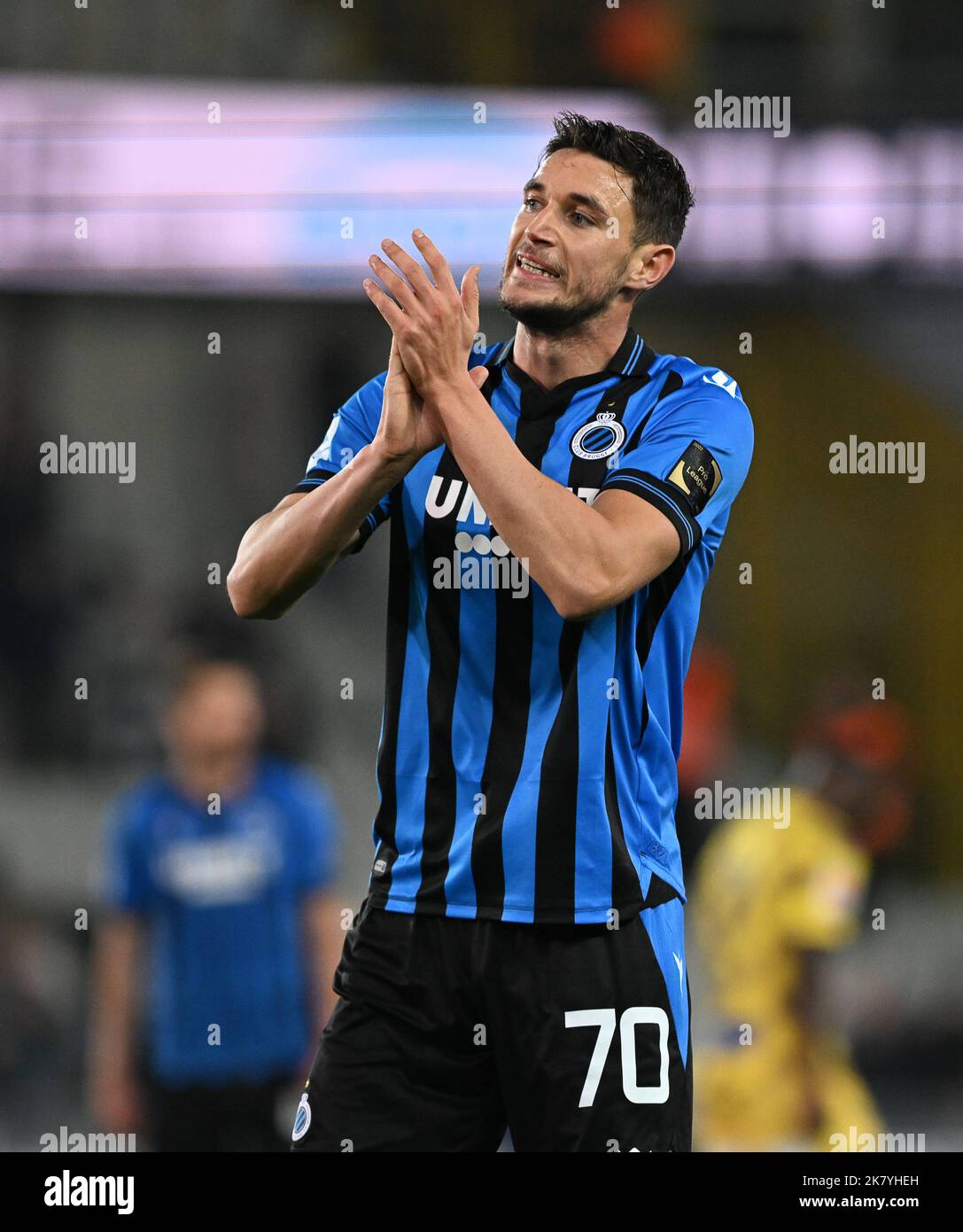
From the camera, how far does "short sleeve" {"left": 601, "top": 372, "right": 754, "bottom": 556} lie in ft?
7.73

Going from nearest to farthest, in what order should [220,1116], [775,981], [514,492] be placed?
[514,492], [220,1116], [775,981]

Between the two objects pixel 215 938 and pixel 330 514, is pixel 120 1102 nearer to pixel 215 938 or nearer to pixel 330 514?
pixel 215 938

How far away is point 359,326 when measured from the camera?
9.21 m

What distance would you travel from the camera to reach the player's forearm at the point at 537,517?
2.20 metres

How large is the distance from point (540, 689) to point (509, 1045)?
52 cm

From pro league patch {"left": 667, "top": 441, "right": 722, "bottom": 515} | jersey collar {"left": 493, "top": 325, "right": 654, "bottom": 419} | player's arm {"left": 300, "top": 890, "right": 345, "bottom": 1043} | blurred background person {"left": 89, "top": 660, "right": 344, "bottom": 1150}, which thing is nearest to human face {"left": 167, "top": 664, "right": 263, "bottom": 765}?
blurred background person {"left": 89, "top": 660, "right": 344, "bottom": 1150}

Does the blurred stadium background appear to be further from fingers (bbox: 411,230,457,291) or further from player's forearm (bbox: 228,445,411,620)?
fingers (bbox: 411,230,457,291)

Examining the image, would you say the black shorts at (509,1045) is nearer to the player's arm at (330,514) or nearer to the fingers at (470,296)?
the player's arm at (330,514)

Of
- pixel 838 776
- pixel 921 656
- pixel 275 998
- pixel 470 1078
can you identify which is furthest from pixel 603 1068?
pixel 921 656

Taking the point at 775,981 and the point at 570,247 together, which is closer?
the point at 570,247

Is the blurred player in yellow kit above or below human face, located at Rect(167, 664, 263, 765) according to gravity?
below

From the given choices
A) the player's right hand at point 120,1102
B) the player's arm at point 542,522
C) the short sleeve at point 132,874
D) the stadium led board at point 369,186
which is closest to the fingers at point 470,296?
the player's arm at point 542,522

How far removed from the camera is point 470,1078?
2.33 metres

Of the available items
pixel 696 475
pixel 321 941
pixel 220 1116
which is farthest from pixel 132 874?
pixel 696 475
